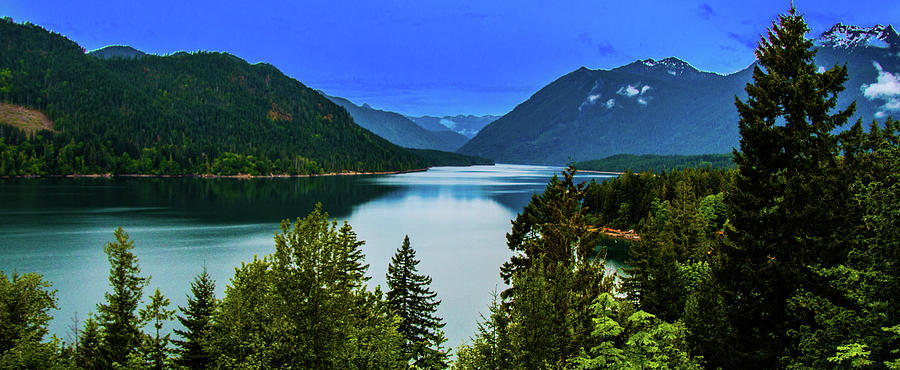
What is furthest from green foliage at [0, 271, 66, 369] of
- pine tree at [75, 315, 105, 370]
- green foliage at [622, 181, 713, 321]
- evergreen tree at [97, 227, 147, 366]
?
green foliage at [622, 181, 713, 321]

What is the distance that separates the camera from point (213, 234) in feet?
260

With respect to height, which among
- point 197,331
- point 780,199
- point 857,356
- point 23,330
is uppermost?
point 780,199

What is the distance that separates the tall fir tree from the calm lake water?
21.3m

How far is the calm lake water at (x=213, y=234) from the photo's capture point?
4844cm

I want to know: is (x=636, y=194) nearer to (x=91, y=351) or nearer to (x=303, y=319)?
(x=303, y=319)

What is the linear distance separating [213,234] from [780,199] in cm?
7736

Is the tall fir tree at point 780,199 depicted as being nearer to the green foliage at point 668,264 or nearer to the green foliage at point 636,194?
the green foliage at point 668,264

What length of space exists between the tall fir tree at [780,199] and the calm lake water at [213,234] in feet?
69.8

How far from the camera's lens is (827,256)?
1808 centimetres

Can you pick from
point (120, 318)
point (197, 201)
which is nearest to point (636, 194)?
point (120, 318)

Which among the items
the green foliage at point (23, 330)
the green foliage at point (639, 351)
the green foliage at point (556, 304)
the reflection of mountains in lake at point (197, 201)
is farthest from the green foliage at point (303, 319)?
the reflection of mountains in lake at point (197, 201)

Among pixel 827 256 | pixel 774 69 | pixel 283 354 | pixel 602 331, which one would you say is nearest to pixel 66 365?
pixel 283 354

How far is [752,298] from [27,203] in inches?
5311

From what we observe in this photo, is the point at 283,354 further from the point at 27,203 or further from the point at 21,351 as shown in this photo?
the point at 27,203
